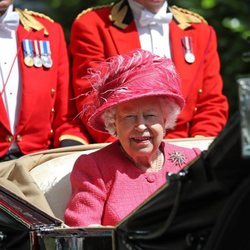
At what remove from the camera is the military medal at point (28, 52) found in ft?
15.1

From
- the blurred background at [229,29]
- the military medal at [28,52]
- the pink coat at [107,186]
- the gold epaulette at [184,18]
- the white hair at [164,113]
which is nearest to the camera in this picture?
the pink coat at [107,186]

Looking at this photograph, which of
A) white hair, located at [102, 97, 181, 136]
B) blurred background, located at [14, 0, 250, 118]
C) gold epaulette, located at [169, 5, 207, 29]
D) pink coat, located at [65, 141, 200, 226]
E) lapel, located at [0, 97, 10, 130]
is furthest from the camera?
blurred background, located at [14, 0, 250, 118]

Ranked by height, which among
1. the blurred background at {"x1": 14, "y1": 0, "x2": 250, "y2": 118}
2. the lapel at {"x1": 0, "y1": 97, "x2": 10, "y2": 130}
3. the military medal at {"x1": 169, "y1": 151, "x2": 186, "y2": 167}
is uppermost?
the military medal at {"x1": 169, "y1": 151, "x2": 186, "y2": 167}

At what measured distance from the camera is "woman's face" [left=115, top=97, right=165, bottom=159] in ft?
12.5

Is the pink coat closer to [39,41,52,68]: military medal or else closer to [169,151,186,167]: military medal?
[169,151,186,167]: military medal

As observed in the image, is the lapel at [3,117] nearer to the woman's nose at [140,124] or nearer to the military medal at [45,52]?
the military medal at [45,52]

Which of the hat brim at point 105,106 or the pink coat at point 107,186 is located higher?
the hat brim at point 105,106

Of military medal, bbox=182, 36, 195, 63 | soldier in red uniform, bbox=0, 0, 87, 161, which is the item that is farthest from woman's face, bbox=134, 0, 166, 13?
soldier in red uniform, bbox=0, 0, 87, 161

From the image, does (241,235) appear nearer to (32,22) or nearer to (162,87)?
(162,87)

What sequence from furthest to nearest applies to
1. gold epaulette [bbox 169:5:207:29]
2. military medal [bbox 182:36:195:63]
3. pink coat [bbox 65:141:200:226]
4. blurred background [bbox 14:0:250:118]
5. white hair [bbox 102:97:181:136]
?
blurred background [bbox 14:0:250:118]
gold epaulette [bbox 169:5:207:29]
military medal [bbox 182:36:195:63]
white hair [bbox 102:97:181:136]
pink coat [bbox 65:141:200:226]

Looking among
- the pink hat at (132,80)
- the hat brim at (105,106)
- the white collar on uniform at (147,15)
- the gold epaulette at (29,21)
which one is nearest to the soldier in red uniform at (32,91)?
the gold epaulette at (29,21)

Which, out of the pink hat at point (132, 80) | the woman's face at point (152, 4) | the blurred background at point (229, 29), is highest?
the pink hat at point (132, 80)

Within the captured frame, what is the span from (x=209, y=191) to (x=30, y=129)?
182 centimetres

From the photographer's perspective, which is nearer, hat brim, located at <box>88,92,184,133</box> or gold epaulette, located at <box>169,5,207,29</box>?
hat brim, located at <box>88,92,184,133</box>
